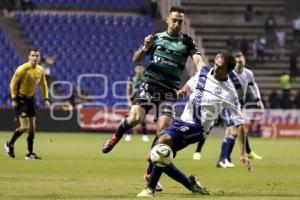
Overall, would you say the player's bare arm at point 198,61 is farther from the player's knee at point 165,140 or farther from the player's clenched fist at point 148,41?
the player's knee at point 165,140

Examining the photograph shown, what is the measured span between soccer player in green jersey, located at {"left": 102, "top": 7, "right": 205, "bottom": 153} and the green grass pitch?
3.36 ft

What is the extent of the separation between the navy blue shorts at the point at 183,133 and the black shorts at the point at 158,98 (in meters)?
1.30

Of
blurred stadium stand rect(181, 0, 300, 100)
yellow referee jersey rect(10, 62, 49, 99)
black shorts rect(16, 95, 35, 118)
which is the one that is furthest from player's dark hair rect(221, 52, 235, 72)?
blurred stadium stand rect(181, 0, 300, 100)

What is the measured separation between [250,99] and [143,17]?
32.5ft

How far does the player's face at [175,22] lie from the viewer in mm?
13148

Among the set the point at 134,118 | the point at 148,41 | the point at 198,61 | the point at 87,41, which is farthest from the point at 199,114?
the point at 87,41

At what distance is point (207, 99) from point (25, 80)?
360 inches

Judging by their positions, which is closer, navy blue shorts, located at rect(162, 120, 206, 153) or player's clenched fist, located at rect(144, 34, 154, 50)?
navy blue shorts, located at rect(162, 120, 206, 153)

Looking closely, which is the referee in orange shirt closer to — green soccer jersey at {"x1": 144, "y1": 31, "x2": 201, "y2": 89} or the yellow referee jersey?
the yellow referee jersey

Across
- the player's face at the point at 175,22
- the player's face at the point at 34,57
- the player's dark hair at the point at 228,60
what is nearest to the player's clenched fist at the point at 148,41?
the player's face at the point at 175,22

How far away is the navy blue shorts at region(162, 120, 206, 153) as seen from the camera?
12.0m

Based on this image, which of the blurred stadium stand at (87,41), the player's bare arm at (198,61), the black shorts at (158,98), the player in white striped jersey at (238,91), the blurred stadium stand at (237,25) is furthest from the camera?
the blurred stadium stand at (237,25)

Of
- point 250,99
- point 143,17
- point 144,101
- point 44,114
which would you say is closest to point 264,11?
point 143,17

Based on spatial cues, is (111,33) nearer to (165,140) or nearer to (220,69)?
(220,69)
